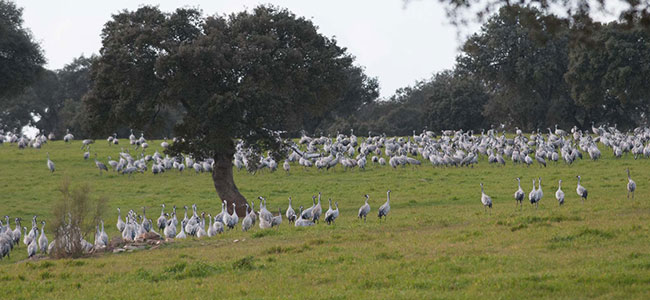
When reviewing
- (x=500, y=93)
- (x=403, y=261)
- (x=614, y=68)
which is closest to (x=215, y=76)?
(x=403, y=261)

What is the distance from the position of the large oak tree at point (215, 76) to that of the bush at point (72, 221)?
8941mm

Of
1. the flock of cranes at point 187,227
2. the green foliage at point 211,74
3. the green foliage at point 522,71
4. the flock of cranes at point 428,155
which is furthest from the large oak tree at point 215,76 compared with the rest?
the green foliage at point 522,71

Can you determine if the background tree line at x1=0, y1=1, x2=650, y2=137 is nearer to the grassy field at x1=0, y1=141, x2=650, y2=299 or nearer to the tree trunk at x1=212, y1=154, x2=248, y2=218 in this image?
the tree trunk at x1=212, y1=154, x2=248, y2=218

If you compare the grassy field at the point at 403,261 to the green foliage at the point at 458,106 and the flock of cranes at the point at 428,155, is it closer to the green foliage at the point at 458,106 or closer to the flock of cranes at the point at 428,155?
the flock of cranes at the point at 428,155

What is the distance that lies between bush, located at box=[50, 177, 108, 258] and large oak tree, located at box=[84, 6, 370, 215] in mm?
8941

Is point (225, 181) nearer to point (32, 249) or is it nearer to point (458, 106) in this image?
point (32, 249)

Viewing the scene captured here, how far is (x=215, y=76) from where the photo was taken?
1254 inches

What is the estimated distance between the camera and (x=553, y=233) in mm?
19578

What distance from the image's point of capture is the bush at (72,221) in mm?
21430

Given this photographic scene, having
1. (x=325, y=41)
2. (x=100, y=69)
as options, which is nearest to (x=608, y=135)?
(x=325, y=41)

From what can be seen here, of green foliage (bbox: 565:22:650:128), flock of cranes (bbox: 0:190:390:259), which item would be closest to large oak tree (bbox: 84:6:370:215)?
flock of cranes (bbox: 0:190:390:259)

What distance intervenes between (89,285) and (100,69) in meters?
15.7

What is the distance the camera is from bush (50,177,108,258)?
21430mm

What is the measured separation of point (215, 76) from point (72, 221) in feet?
37.8
